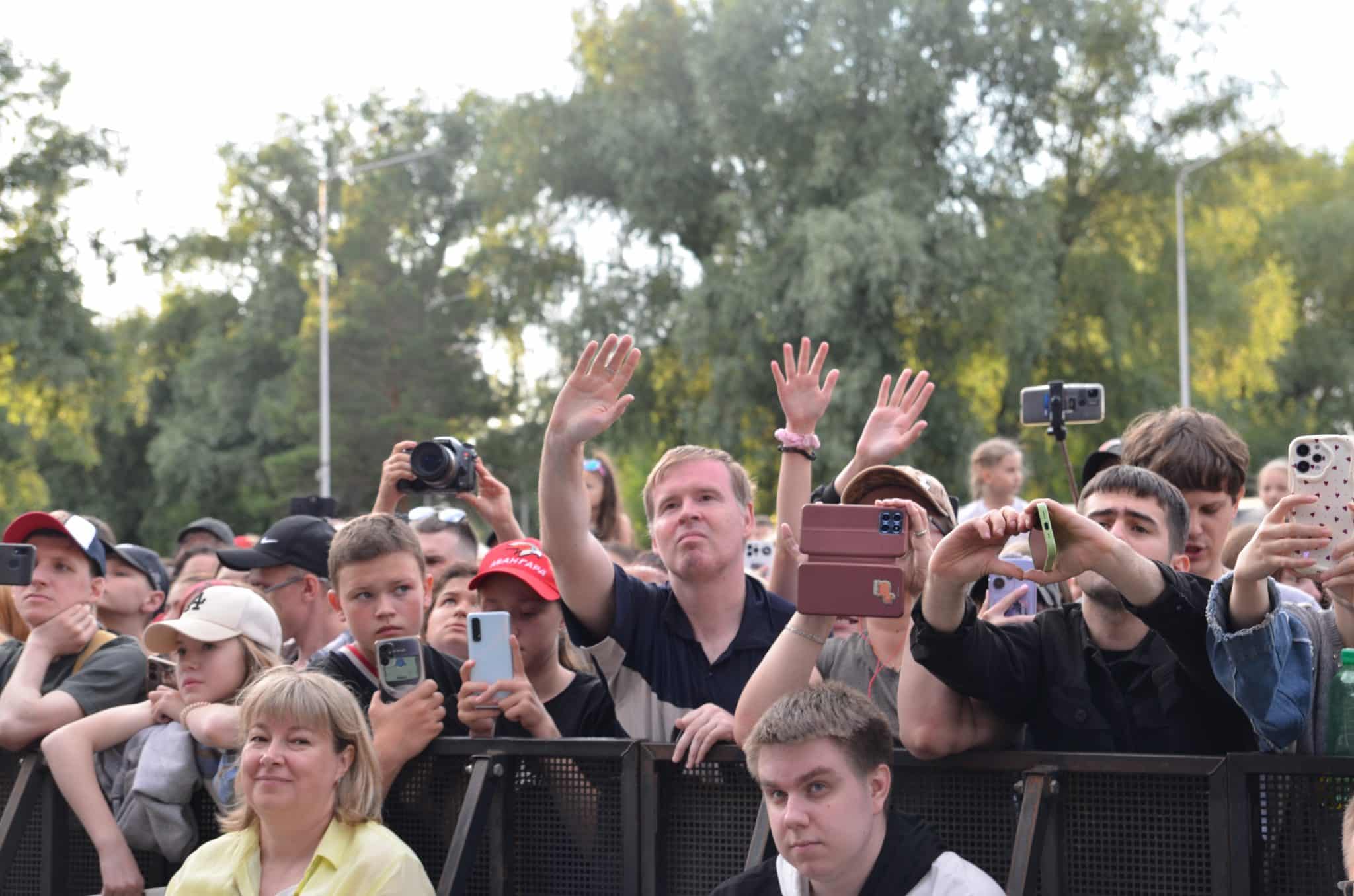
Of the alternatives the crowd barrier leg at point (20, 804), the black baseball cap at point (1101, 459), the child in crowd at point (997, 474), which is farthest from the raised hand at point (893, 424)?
the child in crowd at point (997, 474)

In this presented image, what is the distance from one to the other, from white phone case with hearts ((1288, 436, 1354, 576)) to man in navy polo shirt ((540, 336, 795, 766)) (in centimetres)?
165

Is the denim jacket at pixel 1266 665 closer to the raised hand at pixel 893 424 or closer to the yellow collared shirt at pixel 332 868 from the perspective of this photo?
the raised hand at pixel 893 424

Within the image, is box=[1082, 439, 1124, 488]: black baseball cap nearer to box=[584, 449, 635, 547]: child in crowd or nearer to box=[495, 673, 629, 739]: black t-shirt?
box=[495, 673, 629, 739]: black t-shirt

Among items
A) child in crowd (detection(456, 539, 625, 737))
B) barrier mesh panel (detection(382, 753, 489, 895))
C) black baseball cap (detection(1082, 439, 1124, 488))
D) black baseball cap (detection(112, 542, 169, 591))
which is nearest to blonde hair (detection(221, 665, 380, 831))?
barrier mesh panel (detection(382, 753, 489, 895))

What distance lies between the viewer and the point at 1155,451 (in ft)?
16.1

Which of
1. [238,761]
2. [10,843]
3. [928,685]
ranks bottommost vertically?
[10,843]

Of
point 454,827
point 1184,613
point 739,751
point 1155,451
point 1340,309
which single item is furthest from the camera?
point 1340,309

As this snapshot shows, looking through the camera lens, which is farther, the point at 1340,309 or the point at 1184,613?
the point at 1340,309

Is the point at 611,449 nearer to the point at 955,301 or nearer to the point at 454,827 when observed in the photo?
the point at 955,301

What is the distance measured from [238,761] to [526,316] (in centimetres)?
2672

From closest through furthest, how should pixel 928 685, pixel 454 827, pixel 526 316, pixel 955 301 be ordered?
pixel 928 685 < pixel 454 827 < pixel 955 301 < pixel 526 316

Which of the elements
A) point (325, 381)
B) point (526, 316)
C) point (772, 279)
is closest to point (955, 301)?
point (772, 279)

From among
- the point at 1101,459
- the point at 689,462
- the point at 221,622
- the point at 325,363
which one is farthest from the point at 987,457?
the point at 325,363

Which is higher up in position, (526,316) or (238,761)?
(526,316)
